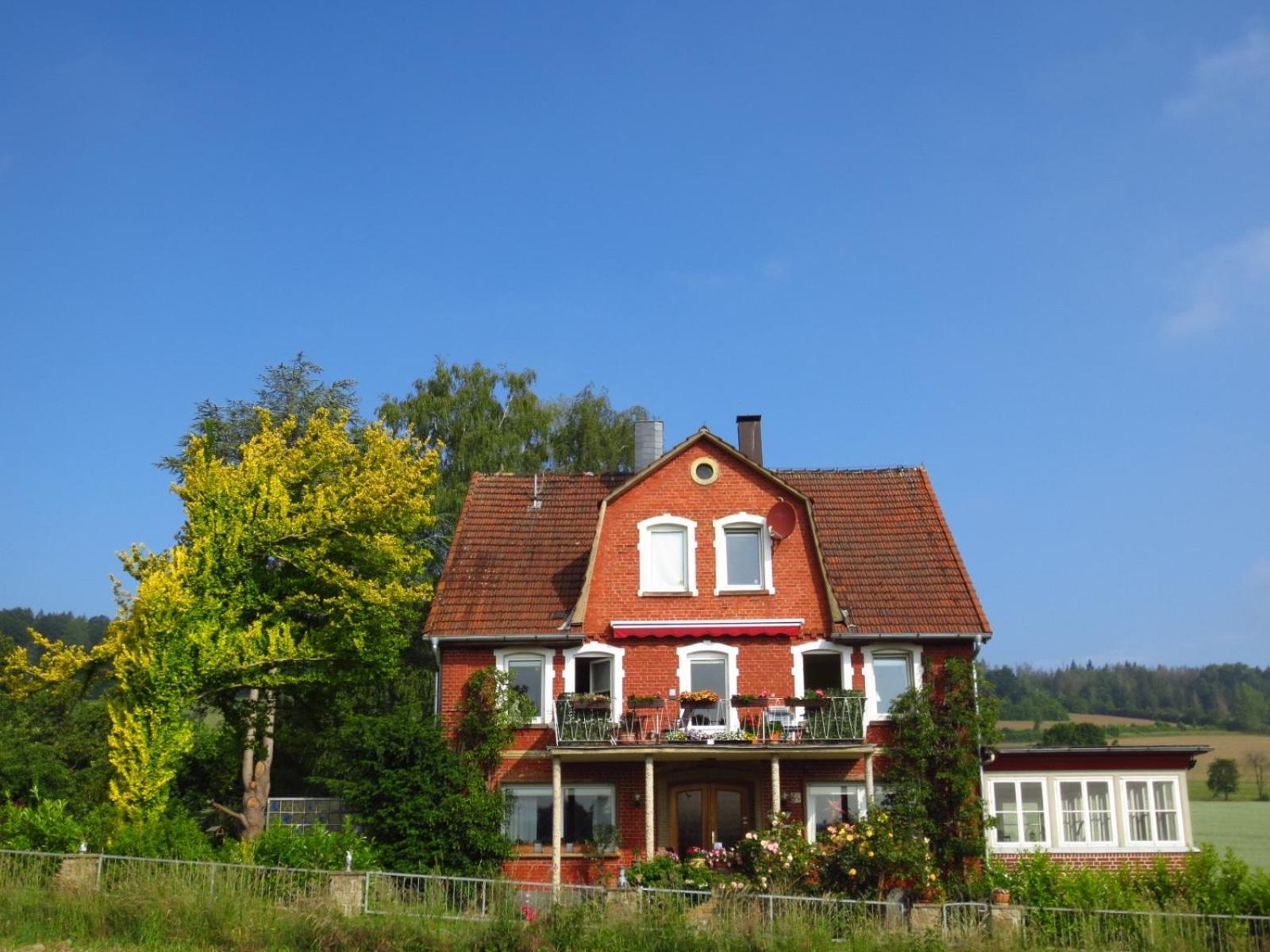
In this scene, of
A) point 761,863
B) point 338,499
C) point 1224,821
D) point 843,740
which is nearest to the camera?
point 761,863

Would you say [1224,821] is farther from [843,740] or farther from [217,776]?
[217,776]

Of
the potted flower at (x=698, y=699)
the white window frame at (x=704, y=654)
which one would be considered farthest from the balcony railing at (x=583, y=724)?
the white window frame at (x=704, y=654)

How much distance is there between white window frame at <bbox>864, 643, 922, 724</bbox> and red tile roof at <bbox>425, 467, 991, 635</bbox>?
0.57 metres

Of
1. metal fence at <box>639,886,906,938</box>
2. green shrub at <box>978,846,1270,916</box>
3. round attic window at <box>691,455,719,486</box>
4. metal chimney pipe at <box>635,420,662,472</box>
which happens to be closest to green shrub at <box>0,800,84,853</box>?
metal fence at <box>639,886,906,938</box>

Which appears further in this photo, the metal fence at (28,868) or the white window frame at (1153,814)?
the white window frame at (1153,814)

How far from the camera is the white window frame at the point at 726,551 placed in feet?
85.5

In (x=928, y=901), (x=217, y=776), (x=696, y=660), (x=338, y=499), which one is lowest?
(x=928, y=901)

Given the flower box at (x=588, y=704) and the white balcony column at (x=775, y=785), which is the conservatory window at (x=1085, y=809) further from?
the flower box at (x=588, y=704)

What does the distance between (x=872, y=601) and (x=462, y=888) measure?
11.4 metres

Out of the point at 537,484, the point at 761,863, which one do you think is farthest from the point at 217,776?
the point at 761,863

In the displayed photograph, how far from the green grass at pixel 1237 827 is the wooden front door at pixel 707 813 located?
1563 centimetres

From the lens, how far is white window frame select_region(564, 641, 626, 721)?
25.2 metres

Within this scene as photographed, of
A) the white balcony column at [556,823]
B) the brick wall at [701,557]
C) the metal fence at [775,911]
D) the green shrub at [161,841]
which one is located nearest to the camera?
the metal fence at [775,911]

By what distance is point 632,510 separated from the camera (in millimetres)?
26797
